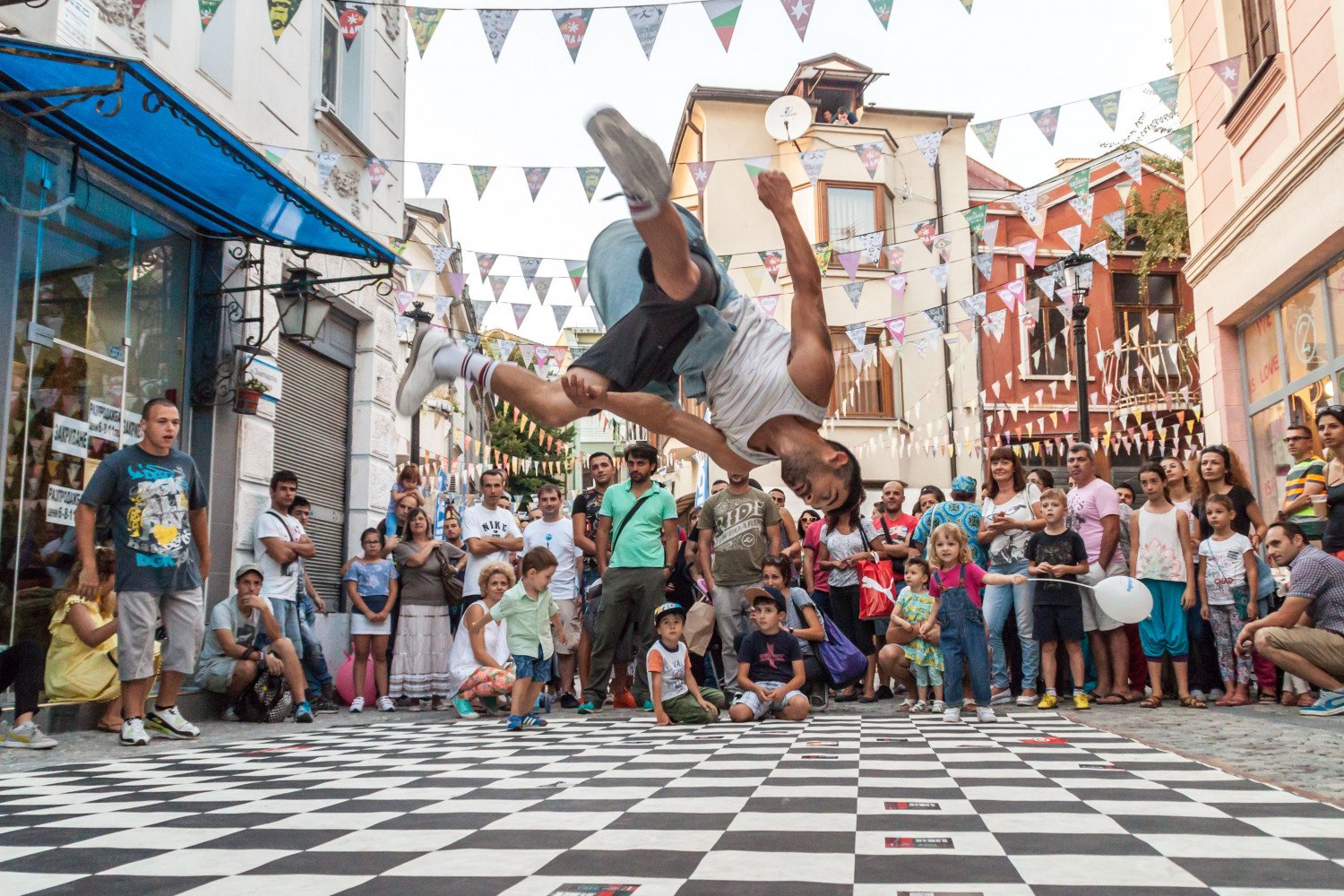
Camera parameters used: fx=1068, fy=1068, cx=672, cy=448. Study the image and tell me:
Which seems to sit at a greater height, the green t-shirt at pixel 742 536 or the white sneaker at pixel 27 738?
the green t-shirt at pixel 742 536

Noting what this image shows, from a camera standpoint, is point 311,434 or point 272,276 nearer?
point 272,276

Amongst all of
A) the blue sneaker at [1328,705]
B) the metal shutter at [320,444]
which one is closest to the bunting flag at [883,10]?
the blue sneaker at [1328,705]

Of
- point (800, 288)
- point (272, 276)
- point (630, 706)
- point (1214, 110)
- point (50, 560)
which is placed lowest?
point (630, 706)

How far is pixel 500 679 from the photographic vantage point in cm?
688

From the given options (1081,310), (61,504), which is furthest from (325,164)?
(1081,310)

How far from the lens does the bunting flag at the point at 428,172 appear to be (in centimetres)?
813

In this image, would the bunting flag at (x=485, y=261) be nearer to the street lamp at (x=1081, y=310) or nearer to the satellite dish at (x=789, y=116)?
the satellite dish at (x=789, y=116)

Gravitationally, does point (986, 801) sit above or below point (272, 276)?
below

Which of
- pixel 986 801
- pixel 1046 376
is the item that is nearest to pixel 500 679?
pixel 986 801

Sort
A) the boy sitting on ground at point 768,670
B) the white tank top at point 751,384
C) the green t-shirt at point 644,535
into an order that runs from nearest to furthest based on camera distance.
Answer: the white tank top at point 751,384, the boy sitting on ground at point 768,670, the green t-shirt at point 644,535

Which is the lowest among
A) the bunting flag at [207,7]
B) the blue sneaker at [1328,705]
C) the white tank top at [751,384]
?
the blue sneaker at [1328,705]

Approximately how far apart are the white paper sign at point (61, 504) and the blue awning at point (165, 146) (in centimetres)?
200

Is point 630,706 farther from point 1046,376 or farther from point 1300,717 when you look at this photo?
point 1046,376

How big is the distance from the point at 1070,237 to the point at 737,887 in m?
9.65
